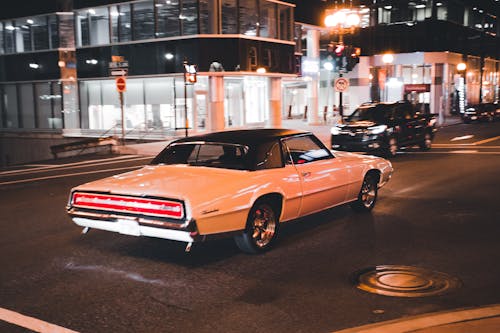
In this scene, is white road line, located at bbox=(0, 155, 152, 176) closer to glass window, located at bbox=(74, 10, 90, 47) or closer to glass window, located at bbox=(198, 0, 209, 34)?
glass window, located at bbox=(198, 0, 209, 34)

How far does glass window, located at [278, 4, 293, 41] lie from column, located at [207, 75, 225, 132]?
5965 millimetres

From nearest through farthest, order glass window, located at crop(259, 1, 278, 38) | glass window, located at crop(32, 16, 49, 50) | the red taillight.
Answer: the red taillight, glass window, located at crop(259, 1, 278, 38), glass window, located at crop(32, 16, 49, 50)

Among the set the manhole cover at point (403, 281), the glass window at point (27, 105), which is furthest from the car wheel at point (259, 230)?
the glass window at point (27, 105)

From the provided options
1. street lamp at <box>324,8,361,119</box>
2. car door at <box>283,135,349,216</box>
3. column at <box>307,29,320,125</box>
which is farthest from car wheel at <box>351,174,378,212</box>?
column at <box>307,29,320,125</box>

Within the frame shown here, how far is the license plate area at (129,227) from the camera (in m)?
6.86

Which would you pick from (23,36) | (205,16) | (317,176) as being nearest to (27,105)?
(23,36)

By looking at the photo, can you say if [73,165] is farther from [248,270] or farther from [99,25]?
[99,25]

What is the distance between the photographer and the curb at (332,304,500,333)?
4852 mm

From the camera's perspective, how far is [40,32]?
36.1 metres

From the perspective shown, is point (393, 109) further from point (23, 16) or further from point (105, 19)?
point (23, 16)

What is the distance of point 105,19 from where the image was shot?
33.1m

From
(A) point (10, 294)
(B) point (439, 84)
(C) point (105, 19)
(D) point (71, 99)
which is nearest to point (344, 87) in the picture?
(C) point (105, 19)

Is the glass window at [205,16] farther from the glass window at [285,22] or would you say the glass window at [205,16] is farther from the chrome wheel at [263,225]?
the chrome wheel at [263,225]

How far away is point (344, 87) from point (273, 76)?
9283 millimetres
